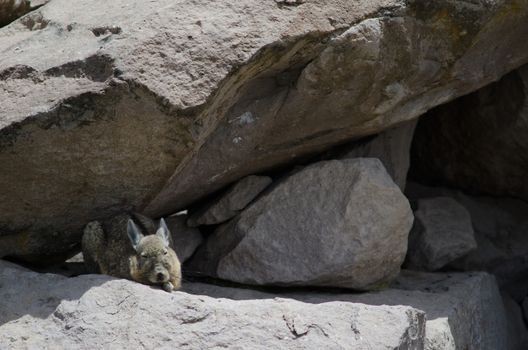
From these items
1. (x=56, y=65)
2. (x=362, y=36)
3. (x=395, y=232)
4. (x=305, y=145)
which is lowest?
(x=395, y=232)

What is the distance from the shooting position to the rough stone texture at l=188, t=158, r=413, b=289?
6547mm

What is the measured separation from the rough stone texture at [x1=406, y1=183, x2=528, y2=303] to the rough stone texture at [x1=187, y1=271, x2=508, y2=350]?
62 cm

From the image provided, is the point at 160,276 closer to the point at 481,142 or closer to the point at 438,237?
the point at 438,237

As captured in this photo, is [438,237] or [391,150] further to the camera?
[438,237]

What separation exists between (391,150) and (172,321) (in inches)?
118

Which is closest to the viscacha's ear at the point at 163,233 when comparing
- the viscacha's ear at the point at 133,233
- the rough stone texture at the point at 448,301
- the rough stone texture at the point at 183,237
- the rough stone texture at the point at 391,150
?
the viscacha's ear at the point at 133,233

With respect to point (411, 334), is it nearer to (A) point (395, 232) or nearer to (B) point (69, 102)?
(A) point (395, 232)

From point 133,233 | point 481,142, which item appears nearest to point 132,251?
point 133,233

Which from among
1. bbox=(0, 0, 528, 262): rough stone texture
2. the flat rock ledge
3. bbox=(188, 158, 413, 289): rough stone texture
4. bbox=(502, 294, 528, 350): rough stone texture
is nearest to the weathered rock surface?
bbox=(0, 0, 528, 262): rough stone texture

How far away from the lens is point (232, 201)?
6914mm

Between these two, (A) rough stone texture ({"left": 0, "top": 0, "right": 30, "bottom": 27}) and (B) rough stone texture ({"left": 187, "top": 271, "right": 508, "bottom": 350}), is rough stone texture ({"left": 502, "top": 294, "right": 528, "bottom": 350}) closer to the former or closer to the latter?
(B) rough stone texture ({"left": 187, "top": 271, "right": 508, "bottom": 350})

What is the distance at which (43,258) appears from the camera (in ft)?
21.4

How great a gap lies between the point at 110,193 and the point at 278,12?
1.67 meters

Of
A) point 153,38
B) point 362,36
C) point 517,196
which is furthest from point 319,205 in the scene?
point 517,196
